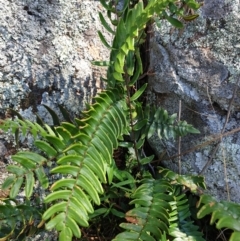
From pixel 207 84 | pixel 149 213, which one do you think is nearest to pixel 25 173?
pixel 149 213

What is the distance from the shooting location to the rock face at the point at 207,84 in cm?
211

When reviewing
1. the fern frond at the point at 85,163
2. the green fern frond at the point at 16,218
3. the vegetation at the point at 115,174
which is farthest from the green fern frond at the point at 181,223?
the green fern frond at the point at 16,218

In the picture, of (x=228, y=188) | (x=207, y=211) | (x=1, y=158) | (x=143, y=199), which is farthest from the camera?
(x=228, y=188)

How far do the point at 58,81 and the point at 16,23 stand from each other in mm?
335

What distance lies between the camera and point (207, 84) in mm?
2117

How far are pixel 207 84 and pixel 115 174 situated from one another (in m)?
0.62

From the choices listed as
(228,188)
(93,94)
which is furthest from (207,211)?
(93,94)

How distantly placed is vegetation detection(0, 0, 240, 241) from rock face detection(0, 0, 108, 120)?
16cm

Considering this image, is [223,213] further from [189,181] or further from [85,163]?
[85,163]

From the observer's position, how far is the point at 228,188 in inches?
83.0

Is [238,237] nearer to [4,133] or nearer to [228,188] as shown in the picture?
[228,188]

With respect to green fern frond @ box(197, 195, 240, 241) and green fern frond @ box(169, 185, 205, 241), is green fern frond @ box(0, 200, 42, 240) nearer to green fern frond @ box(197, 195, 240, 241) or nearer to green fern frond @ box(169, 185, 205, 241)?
green fern frond @ box(169, 185, 205, 241)

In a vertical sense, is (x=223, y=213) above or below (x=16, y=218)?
above

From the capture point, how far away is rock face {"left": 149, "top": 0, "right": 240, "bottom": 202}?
6.93ft
